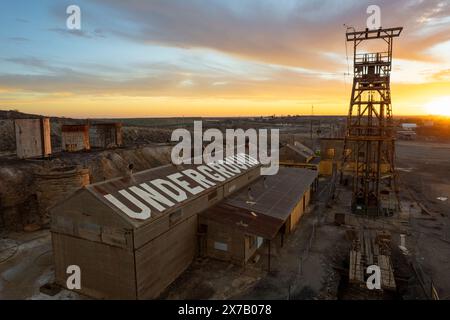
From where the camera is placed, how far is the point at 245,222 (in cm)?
2061

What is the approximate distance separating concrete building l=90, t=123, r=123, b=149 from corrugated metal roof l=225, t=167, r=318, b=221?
96.6 feet

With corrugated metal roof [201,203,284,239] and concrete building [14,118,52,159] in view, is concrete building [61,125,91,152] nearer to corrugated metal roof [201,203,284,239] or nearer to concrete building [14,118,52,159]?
concrete building [14,118,52,159]

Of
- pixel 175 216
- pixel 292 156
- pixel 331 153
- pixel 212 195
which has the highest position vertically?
pixel 331 153

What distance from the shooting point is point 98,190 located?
54.4 feet

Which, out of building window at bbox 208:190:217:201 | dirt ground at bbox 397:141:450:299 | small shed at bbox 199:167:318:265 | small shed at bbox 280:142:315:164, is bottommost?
dirt ground at bbox 397:141:450:299

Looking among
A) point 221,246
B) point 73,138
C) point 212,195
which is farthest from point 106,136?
point 221,246

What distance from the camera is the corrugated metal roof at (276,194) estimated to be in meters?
23.8

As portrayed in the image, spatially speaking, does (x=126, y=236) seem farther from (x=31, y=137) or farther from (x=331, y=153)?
(x=331, y=153)

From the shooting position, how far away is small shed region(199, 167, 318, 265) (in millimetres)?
19859

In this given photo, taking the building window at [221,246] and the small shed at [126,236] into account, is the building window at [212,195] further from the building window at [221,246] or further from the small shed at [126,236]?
the building window at [221,246]

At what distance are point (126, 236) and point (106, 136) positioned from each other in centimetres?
4009

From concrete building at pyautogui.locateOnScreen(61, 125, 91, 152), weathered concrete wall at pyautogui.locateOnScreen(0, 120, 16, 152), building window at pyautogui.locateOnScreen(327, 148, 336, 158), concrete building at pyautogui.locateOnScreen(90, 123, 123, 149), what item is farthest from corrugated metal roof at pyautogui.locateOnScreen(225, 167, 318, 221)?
weathered concrete wall at pyautogui.locateOnScreen(0, 120, 16, 152)

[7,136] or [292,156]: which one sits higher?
[7,136]

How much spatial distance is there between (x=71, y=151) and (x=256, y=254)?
3448 centimetres
